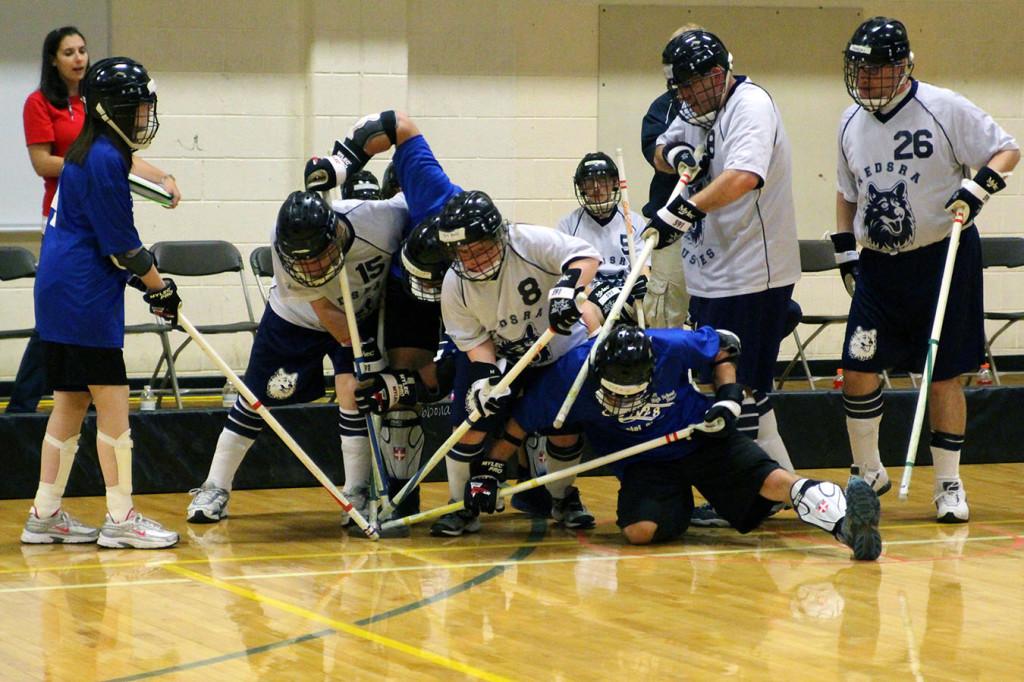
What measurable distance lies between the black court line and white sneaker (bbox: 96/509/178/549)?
43.4 inches

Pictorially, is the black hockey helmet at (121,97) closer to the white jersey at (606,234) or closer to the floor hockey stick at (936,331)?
the white jersey at (606,234)

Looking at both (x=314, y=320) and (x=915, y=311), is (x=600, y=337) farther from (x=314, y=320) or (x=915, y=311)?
(x=915, y=311)

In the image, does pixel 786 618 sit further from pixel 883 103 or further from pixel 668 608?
pixel 883 103

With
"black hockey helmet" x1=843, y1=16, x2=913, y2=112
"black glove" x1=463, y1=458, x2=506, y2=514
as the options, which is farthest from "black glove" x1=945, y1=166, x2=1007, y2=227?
"black glove" x1=463, y1=458, x2=506, y2=514

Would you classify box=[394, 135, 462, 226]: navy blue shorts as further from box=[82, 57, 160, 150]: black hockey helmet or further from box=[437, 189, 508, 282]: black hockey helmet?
box=[82, 57, 160, 150]: black hockey helmet

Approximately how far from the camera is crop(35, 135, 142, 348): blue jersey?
13.6 feet

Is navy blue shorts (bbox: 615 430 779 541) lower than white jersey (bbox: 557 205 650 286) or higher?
lower

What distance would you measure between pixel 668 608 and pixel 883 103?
1999 mm

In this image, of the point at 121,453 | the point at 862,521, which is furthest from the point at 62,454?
the point at 862,521

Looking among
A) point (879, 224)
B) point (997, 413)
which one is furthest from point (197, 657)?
point (997, 413)

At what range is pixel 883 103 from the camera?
4.55 metres

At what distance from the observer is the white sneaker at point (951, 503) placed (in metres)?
4.61

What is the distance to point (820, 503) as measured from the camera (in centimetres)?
406

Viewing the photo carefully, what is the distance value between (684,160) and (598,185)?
3.65 ft
